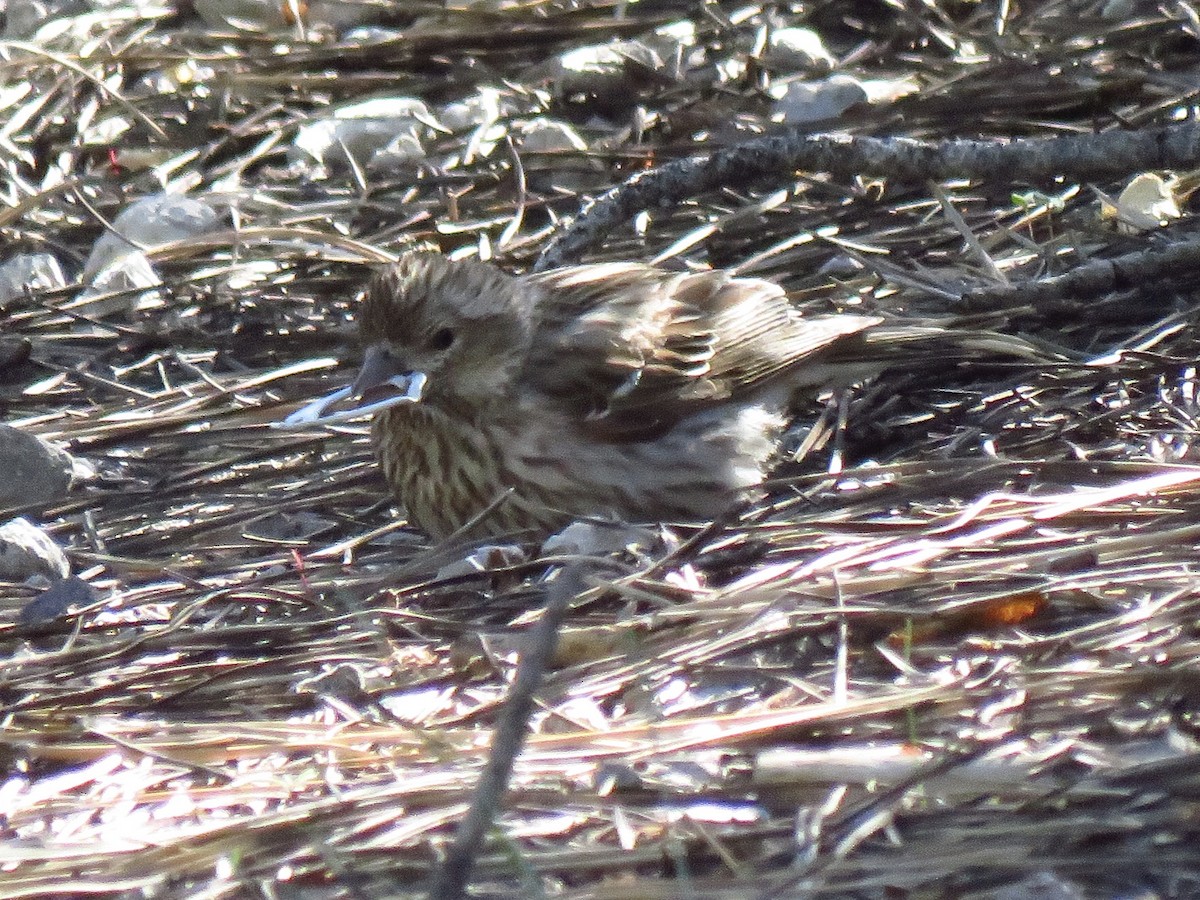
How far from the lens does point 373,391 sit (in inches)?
179

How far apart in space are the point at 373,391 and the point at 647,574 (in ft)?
4.07

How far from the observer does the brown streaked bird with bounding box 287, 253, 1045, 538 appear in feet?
15.1

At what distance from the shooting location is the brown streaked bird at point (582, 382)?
15.1 feet

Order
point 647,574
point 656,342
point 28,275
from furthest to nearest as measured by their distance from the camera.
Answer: point 28,275 < point 656,342 < point 647,574

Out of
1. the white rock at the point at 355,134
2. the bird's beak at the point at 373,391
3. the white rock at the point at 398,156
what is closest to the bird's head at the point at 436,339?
the bird's beak at the point at 373,391

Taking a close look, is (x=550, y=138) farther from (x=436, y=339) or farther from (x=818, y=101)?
(x=436, y=339)

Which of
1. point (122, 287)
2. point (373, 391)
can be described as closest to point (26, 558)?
point (373, 391)

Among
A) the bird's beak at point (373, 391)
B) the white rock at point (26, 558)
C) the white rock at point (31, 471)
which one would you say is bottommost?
the white rock at point (31, 471)

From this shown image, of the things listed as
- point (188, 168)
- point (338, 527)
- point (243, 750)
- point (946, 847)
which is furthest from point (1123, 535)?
point (188, 168)

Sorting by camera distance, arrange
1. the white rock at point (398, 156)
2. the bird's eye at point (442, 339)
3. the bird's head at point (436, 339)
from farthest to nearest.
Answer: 1. the white rock at point (398, 156)
2. the bird's eye at point (442, 339)
3. the bird's head at point (436, 339)

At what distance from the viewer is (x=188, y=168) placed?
261 inches

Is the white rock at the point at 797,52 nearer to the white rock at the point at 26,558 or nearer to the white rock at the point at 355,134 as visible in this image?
the white rock at the point at 355,134

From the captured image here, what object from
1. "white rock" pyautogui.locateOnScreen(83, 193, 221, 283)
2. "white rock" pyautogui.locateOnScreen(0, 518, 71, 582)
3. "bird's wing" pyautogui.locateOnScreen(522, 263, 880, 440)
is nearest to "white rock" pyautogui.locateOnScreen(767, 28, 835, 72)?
"bird's wing" pyautogui.locateOnScreen(522, 263, 880, 440)

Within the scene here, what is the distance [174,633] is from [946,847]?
5.47 feet
